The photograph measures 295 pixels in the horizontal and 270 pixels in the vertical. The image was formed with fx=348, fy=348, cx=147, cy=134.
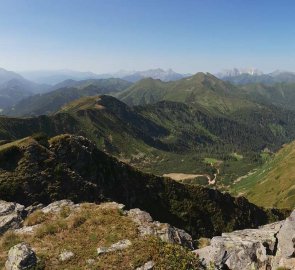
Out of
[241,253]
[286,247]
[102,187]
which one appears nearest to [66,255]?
[241,253]

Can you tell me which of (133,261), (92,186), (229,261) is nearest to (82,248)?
→ (133,261)

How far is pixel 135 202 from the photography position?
405 feet

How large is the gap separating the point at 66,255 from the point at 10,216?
61.3 feet

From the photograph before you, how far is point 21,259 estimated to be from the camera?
31.8 m

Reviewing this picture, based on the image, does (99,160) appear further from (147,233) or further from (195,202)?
(147,233)

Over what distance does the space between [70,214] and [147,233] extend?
1249cm

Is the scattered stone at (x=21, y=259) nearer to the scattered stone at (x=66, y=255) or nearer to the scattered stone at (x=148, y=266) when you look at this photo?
the scattered stone at (x=66, y=255)

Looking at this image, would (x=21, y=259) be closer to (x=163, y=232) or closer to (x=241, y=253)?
(x=163, y=232)

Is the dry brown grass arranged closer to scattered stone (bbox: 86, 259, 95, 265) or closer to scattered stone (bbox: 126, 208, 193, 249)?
scattered stone (bbox: 86, 259, 95, 265)

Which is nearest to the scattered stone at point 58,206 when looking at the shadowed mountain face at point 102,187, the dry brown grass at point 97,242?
the dry brown grass at point 97,242

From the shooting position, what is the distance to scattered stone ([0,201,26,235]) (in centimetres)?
4647

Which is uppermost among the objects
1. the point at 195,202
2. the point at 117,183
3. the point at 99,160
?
the point at 99,160

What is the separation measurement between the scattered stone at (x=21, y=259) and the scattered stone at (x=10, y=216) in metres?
14.1

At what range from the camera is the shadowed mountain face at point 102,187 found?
88188mm
